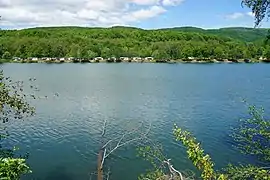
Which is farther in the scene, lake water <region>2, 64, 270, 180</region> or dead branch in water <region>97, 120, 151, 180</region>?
lake water <region>2, 64, 270, 180</region>

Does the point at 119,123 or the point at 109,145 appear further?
the point at 119,123

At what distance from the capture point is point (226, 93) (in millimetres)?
58062

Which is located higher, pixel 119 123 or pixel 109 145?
pixel 109 145

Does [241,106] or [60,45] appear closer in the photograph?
[241,106]

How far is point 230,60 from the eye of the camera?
170750 millimetres

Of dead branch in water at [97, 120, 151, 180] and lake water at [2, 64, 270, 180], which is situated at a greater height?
dead branch in water at [97, 120, 151, 180]

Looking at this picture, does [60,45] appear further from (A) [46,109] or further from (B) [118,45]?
(A) [46,109]

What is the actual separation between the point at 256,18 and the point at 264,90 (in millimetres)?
48227

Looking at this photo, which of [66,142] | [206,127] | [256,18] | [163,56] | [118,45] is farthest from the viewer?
[118,45]

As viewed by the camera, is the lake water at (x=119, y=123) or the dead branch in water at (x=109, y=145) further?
the lake water at (x=119, y=123)

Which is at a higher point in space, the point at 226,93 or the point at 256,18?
the point at 256,18

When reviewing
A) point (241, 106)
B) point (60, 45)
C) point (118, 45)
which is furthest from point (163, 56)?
point (241, 106)

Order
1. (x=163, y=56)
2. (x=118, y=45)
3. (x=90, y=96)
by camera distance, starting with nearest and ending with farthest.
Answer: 1. (x=90, y=96)
2. (x=163, y=56)
3. (x=118, y=45)

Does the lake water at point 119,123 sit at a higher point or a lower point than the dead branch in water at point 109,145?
lower
